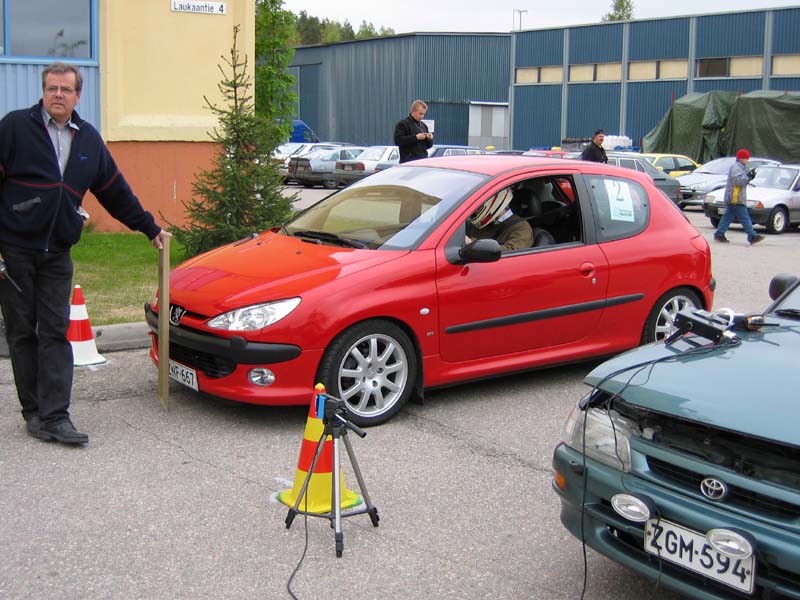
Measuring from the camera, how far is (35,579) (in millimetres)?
3812

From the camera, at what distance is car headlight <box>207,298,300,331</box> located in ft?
18.3

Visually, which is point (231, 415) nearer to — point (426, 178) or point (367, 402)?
point (367, 402)

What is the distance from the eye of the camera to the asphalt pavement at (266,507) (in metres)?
3.87

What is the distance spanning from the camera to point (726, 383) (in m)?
3.48

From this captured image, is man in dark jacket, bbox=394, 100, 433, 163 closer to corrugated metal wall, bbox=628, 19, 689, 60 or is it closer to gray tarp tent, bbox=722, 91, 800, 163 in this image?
gray tarp tent, bbox=722, 91, 800, 163

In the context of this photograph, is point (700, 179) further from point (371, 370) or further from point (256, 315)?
point (256, 315)

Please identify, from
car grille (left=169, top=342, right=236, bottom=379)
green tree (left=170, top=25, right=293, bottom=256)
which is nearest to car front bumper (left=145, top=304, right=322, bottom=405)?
car grille (left=169, top=342, right=236, bottom=379)

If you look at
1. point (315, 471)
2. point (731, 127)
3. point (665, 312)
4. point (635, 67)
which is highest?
point (635, 67)

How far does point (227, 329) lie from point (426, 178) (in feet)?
6.69

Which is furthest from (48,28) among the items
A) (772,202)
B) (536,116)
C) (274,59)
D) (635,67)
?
(536,116)

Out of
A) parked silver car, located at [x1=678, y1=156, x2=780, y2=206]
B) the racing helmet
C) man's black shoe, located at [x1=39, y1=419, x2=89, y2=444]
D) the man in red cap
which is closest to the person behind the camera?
man's black shoe, located at [x1=39, y1=419, x2=89, y2=444]

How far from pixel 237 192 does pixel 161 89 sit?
4.41 metres

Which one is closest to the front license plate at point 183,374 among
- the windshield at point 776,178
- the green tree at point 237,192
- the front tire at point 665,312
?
the front tire at point 665,312

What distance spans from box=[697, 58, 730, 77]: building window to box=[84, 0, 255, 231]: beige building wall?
31.1 meters
